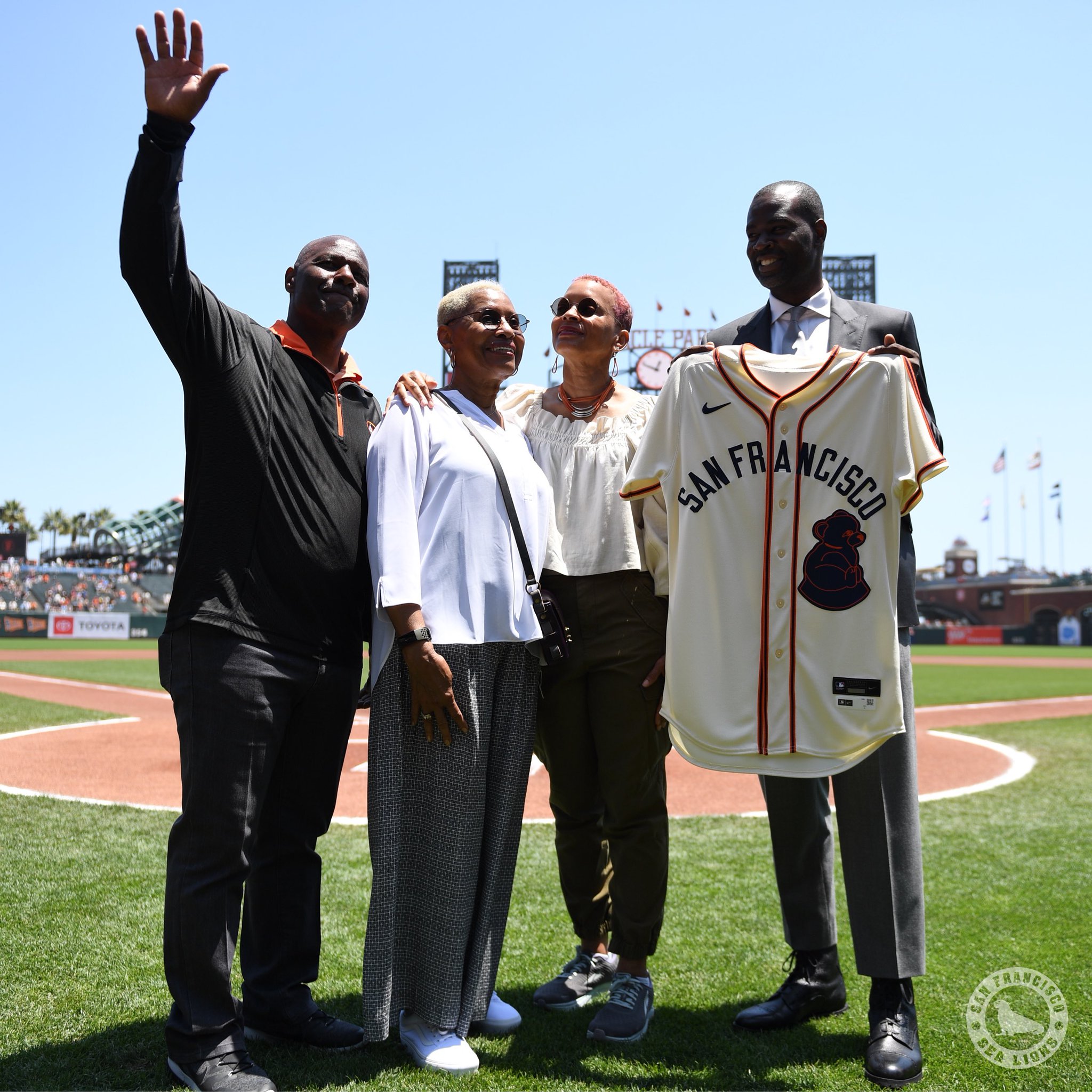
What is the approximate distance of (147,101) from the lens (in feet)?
8.21

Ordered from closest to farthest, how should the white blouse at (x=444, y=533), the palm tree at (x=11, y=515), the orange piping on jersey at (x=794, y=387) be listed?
the white blouse at (x=444, y=533)
the orange piping on jersey at (x=794, y=387)
the palm tree at (x=11, y=515)

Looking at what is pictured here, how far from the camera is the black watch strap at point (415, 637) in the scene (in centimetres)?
283

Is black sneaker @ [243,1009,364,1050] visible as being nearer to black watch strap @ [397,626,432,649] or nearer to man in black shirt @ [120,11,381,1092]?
man in black shirt @ [120,11,381,1092]

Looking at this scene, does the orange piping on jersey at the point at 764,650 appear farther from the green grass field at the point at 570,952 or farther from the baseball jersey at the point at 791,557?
the green grass field at the point at 570,952

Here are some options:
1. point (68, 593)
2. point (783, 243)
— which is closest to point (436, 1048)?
point (783, 243)

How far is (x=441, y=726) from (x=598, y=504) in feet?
3.01

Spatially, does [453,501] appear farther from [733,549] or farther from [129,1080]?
[129,1080]

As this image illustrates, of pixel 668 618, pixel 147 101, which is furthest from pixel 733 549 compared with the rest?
pixel 147 101

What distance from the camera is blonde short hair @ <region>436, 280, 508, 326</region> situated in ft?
10.5

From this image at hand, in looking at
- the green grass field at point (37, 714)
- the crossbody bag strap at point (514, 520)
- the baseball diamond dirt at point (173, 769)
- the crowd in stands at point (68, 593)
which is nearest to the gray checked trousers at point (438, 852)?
the crossbody bag strap at point (514, 520)

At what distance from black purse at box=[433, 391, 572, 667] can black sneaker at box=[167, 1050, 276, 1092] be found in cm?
140

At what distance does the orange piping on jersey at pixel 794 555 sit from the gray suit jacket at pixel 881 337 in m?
0.23

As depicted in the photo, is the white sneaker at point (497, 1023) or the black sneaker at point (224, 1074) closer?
the black sneaker at point (224, 1074)

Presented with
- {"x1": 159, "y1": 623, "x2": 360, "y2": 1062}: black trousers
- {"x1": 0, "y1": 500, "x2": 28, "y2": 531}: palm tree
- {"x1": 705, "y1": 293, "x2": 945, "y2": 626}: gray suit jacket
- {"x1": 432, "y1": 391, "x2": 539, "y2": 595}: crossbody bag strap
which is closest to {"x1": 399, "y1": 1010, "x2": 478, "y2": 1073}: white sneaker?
{"x1": 159, "y1": 623, "x2": 360, "y2": 1062}: black trousers
